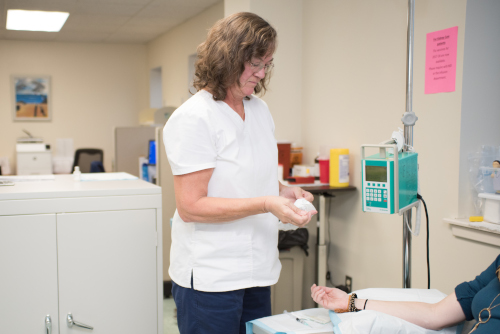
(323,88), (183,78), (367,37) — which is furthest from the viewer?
(183,78)

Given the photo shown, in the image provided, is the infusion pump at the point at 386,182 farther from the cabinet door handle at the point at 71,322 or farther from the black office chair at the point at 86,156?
the black office chair at the point at 86,156

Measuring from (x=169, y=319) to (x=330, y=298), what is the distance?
187 centimetres

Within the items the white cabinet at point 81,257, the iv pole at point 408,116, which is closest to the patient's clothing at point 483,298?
the iv pole at point 408,116

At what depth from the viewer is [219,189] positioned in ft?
4.22

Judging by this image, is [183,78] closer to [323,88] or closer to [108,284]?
[323,88]

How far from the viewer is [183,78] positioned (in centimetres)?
611

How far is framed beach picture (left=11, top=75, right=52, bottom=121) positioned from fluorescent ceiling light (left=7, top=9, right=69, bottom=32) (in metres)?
1.22

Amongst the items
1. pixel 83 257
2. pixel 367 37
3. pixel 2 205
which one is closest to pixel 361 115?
pixel 367 37

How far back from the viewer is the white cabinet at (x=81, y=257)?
1.47 meters

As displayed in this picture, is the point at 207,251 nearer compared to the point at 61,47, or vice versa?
the point at 207,251

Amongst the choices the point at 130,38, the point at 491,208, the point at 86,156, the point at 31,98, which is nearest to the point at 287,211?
the point at 491,208

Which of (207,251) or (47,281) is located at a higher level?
(207,251)

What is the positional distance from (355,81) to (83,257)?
1.91m

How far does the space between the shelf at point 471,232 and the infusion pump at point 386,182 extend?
668 millimetres
